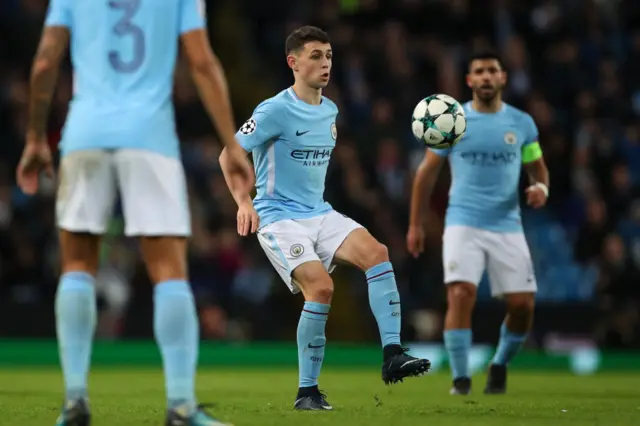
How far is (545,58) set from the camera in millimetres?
18281

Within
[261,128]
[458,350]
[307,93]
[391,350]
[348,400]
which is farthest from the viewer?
[458,350]

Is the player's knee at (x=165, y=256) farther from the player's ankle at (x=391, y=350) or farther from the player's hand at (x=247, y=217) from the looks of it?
the player's ankle at (x=391, y=350)

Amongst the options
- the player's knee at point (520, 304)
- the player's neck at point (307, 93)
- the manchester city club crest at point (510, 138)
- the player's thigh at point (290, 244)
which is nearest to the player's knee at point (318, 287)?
the player's thigh at point (290, 244)

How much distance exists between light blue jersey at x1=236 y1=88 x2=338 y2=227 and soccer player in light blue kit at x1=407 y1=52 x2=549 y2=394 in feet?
6.22

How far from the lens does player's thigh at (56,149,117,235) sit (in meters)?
5.31

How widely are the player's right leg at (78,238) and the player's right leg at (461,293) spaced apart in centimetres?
457

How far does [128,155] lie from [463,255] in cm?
472

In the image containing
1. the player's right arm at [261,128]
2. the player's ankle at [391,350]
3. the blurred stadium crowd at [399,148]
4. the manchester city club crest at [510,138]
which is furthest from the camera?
the blurred stadium crowd at [399,148]

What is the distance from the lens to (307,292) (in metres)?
7.54

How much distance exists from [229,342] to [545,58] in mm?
6626

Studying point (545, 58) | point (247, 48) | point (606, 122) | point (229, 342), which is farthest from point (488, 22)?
point (229, 342)

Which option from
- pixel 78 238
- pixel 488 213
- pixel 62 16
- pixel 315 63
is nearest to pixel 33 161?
pixel 78 238

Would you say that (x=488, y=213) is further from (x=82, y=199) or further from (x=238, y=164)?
(x=82, y=199)

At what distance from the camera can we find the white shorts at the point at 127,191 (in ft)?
17.2
